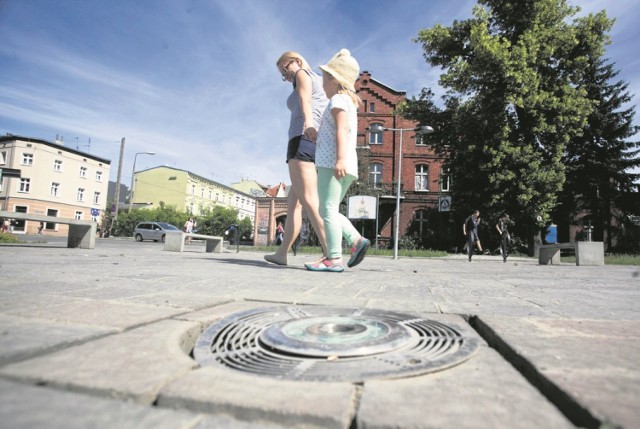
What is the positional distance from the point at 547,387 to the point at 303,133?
12.5 feet

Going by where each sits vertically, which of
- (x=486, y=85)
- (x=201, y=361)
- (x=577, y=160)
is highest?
(x=486, y=85)

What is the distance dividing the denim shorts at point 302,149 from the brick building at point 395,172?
25194mm

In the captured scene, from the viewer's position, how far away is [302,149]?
4391mm

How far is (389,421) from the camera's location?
0.71m

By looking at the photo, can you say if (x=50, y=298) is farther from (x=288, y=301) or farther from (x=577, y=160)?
(x=577, y=160)

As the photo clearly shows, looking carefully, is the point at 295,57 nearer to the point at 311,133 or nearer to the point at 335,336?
the point at 311,133

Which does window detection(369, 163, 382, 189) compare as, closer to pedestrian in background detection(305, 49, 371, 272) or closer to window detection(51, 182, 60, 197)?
pedestrian in background detection(305, 49, 371, 272)

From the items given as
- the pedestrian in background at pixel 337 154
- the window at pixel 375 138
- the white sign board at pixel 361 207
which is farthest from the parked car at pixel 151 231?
the pedestrian in background at pixel 337 154

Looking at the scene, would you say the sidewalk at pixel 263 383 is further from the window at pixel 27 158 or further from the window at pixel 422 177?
the window at pixel 27 158

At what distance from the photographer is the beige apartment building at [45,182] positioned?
134 ft

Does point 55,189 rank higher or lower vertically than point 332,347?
higher

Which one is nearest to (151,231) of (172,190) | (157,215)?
(157,215)

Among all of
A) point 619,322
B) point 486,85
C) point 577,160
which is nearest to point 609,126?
point 577,160

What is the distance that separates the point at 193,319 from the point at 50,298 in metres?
0.86
